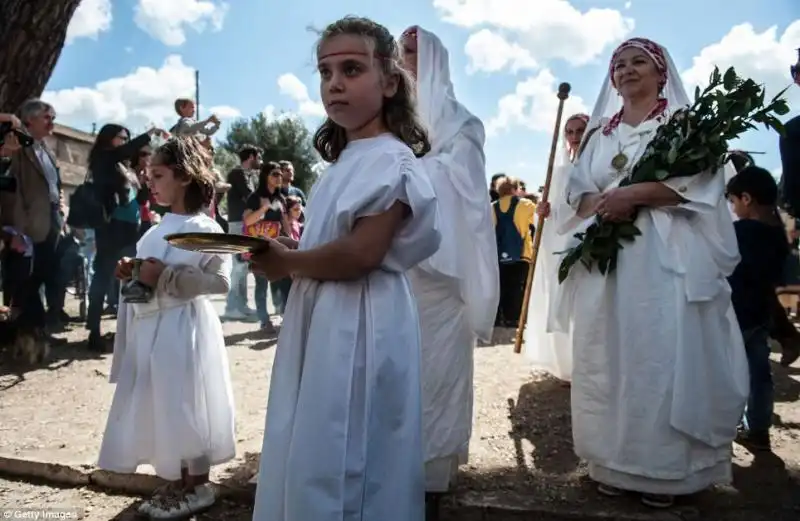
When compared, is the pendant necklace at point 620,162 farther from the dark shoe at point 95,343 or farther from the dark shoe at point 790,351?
the dark shoe at point 95,343

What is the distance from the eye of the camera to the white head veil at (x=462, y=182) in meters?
3.17

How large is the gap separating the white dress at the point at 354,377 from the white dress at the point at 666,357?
1.55m

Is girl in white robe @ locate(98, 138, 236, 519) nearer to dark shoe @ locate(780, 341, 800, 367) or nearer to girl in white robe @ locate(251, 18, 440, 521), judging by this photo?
girl in white robe @ locate(251, 18, 440, 521)

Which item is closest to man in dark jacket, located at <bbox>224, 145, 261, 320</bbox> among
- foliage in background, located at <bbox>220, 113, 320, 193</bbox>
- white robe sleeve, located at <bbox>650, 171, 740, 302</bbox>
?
white robe sleeve, located at <bbox>650, 171, 740, 302</bbox>

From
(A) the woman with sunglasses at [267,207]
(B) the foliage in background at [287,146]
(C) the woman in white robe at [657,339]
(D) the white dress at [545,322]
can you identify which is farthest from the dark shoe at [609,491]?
(B) the foliage in background at [287,146]

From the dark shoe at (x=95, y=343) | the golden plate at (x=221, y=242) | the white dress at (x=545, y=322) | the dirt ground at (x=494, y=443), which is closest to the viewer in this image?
the golden plate at (x=221, y=242)

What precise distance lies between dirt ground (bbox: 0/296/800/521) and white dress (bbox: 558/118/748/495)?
22 cm

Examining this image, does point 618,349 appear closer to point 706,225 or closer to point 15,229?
point 706,225

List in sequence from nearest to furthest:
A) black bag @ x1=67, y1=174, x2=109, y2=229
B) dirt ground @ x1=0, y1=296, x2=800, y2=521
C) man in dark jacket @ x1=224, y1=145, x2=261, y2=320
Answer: dirt ground @ x1=0, y1=296, x2=800, y2=521 < black bag @ x1=67, y1=174, x2=109, y2=229 < man in dark jacket @ x1=224, y1=145, x2=261, y2=320

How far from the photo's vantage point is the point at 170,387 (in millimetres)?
2936

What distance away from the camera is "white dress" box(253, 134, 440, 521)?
5.59ft

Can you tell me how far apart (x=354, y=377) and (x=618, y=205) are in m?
1.92

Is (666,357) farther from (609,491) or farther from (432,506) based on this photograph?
(432,506)

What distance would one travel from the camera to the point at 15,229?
19.4ft
